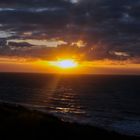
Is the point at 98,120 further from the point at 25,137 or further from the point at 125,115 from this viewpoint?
the point at 25,137

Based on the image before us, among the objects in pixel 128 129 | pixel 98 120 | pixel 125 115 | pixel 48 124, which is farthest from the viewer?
pixel 125 115

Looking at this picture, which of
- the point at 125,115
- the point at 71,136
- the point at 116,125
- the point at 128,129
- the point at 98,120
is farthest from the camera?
the point at 125,115

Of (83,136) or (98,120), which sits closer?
(83,136)

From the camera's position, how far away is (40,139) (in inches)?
1168

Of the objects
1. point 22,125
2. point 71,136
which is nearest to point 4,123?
point 22,125

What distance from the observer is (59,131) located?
3472 cm

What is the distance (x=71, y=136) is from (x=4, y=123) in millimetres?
6931

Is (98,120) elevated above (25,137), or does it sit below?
below

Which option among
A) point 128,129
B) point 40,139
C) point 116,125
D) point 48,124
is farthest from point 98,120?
point 40,139

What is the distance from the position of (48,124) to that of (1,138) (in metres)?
9.13

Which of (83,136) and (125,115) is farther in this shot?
(125,115)

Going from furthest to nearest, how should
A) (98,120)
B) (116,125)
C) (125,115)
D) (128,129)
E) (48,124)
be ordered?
(125,115)
(98,120)
(116,125)
(128,129)
(48,124)

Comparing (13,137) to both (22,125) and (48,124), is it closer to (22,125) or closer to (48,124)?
(22,125)

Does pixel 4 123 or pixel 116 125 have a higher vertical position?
pixel 4 123
